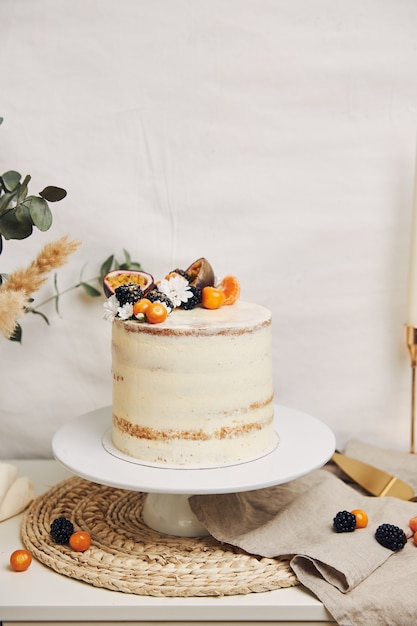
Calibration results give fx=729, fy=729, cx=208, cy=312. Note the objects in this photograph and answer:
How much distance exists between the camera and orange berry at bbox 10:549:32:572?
119 centimetres

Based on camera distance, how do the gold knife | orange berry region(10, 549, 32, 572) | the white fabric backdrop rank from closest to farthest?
orange berry region(10, 549, 32, 572) < the gold knife < the white fabric backdrop

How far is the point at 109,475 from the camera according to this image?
118cm

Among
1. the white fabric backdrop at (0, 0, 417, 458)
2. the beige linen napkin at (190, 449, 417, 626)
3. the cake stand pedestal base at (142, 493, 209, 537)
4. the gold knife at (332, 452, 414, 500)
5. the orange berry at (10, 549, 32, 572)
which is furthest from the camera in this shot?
the white fabric backdrop at (0, 0, 417, 458)

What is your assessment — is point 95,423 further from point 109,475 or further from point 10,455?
point 10,455

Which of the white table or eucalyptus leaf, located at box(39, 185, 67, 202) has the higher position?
eucalyptus leaf, located at box(39, 185, 67, 202)

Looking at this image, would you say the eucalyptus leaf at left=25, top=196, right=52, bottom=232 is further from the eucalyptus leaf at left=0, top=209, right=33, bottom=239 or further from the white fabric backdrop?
the white fabric backdrop

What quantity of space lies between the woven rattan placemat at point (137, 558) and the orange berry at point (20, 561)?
0.10 ft

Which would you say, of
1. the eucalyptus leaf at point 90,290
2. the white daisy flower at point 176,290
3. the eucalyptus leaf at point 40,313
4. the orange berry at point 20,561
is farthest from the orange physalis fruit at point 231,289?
the orange berry at point 20,561

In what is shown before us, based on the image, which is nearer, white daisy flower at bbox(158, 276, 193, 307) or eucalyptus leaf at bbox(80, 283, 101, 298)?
white daisy flower at bbox(158, 276, 193, 307)

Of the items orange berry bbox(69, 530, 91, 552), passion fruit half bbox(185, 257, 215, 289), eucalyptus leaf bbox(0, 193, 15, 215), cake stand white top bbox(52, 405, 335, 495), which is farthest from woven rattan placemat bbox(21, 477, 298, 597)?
eucalyptus leaf bbox(0, 193, 15, 215)

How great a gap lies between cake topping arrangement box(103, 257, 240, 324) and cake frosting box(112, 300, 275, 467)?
0.9 inches

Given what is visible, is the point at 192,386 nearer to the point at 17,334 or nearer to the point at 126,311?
the point at 126,311

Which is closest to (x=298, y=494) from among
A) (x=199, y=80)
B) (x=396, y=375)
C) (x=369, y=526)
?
(x=369, y=526)

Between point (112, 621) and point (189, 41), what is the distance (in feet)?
3.83
